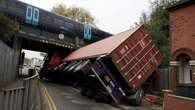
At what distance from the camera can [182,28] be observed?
17562mm

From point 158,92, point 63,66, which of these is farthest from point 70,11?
point 158,92

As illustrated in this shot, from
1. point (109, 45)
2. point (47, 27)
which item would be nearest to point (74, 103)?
point (109, 45)

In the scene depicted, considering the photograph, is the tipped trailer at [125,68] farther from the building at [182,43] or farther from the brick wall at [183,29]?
the brick wall at [183,29]

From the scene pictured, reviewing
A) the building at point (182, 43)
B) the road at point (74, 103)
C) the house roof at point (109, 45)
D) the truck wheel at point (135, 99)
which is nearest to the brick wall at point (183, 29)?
the building at point (182, 43)

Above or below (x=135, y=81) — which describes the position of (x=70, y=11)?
above

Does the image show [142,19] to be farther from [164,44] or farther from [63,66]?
[63,66]

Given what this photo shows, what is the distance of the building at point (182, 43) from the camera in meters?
16.6

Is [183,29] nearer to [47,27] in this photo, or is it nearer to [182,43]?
[182,43]

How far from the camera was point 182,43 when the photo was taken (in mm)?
17312

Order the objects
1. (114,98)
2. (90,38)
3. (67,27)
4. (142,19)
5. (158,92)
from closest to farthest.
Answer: (114,98), (158,92), (67,27), (90,38), (142,19)

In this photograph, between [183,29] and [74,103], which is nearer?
[74,103]

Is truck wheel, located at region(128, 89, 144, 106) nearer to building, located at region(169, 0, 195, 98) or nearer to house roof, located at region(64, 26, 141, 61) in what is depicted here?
building, located at region(169, 0, 195, 98)

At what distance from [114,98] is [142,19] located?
3222 cm

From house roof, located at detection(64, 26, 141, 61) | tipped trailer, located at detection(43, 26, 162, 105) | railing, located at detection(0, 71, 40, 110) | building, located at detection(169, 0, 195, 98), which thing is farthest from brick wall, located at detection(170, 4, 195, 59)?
railing, located at detection(0, 71, 40, 110)
